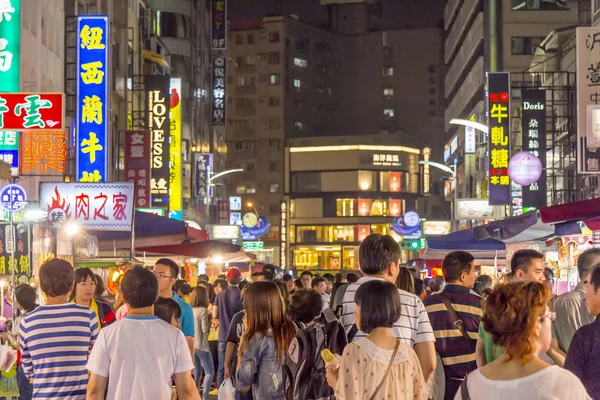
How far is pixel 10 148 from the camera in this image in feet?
75.8

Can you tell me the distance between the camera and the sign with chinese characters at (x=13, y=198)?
14973mm

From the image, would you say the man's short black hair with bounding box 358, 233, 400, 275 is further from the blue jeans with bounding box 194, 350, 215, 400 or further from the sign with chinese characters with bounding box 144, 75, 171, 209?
the sign with chinese characters with bounding box 144, 75, 171, 209

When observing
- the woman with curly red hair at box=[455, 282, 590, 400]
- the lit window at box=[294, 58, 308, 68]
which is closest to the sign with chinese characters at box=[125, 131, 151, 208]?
the woman with curly red hair at box=[455, 282, 590, 400]

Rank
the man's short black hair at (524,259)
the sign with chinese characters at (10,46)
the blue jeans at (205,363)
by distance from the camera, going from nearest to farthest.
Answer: the man's short black hair at (524,259) → the blue jeans at (205,363) → the sign with chinese characters at (10,46)

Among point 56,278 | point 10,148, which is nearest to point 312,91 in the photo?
point 10,148

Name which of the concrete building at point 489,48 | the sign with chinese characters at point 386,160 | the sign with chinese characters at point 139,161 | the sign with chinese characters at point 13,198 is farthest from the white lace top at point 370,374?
the sign with chinese characters at point 386,160

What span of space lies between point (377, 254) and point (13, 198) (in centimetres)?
875

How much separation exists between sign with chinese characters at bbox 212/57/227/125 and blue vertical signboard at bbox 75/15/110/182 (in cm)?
4085

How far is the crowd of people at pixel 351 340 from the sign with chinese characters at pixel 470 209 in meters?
38.6

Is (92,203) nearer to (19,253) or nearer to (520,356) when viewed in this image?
(19,253)

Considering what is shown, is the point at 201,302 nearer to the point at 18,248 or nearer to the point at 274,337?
the point at 18,248

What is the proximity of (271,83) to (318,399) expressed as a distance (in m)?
112

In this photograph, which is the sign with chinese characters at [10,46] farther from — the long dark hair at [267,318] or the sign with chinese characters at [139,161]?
the sign with chinese characters at [139,161]

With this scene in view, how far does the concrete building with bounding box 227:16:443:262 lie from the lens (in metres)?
116
